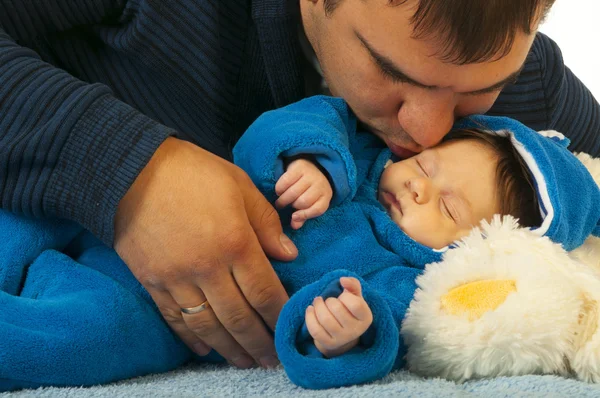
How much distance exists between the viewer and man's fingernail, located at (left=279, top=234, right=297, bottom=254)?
932 mm

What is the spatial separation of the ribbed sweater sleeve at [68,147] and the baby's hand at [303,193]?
0.16m

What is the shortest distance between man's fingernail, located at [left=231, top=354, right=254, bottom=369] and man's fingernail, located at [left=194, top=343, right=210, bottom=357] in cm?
4

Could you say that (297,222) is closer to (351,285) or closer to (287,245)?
(287,245)

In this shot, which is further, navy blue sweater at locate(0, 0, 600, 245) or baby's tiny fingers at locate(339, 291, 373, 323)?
navy blue sweater at locate(0, 0, 600, 245)

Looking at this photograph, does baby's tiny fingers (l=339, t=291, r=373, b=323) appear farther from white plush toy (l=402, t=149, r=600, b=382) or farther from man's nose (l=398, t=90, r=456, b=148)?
man's nose (l=398, t=90, r=456, b=148)

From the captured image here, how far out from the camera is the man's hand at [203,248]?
866 mm

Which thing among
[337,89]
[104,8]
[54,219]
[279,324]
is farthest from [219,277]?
[104,8]

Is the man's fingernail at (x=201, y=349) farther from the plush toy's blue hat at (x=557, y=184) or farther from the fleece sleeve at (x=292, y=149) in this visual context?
the plush toy's blue hat at (x=557, y=184)

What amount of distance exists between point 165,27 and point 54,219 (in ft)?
1.17

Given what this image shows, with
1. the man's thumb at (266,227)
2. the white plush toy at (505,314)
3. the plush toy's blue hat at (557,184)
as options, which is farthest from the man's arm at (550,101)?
the man's thumb at (266,227)

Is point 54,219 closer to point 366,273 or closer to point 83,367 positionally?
point 83,367

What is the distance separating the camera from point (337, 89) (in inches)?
43.7

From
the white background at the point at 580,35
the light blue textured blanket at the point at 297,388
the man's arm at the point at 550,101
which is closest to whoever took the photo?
the light blue textured blanket at the point at 297,388

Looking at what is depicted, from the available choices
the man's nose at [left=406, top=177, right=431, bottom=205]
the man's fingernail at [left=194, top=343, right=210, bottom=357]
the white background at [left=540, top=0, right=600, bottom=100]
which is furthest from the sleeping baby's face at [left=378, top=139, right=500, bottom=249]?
the white background at [left=540, top=0, right=600, bottom=100]
